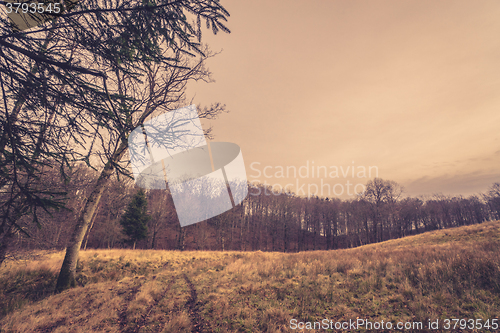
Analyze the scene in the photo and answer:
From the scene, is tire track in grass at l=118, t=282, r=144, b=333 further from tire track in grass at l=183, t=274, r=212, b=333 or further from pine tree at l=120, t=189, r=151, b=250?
pine tree at l=120, t=189, r=151, b=250

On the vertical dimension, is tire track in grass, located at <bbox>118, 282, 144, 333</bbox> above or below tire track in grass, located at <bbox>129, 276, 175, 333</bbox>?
below

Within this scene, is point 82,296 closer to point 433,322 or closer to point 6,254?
point 6,254

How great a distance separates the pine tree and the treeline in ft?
2.90

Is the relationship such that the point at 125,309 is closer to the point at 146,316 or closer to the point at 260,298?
the point at 146,316

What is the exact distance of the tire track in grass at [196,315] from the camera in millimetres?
4602

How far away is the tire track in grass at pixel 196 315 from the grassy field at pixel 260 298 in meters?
0.03

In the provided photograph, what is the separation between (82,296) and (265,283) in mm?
6491

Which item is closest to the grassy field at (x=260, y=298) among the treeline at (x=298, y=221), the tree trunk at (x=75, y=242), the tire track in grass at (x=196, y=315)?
the tire track in grass at (x=196, y=315)

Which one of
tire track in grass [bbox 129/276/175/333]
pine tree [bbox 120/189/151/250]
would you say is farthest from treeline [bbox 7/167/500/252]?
tire track in grass [bbox 129/276/175/333]

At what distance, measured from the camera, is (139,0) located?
3115 millimetres

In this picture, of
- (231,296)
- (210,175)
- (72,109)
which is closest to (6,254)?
(72,109)

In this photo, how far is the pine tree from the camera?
26594mm

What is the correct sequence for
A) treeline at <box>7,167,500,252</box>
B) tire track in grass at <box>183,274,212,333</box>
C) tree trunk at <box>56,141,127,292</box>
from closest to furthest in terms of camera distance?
tire track in grass at <box>183,274,212,333</box> → tree trunk at <box>56,141,127,292</box> → treeline at <box>7,167,500,252</box>

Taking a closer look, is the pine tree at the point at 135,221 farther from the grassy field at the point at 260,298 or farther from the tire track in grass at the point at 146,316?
the tire track in grass at the point at 146,316
